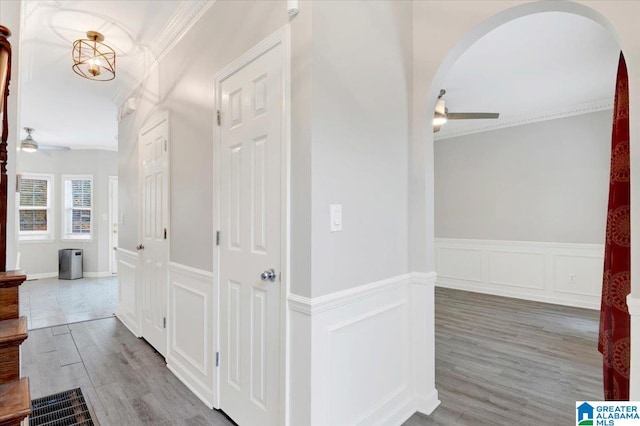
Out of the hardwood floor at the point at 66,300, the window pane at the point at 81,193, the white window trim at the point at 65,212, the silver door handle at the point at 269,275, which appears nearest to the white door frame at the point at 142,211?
the hardwood floor at the point at 66,300

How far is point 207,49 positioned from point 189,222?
50.9 inches

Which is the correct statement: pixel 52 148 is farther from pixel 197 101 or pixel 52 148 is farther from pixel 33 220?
pixel 197 101

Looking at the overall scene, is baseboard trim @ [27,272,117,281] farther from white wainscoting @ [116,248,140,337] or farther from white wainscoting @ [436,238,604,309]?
white wainscoting @ [436,238,604,309]

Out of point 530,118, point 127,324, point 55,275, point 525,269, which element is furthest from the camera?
point 55,275

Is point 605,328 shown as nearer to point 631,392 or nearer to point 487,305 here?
point 631,392

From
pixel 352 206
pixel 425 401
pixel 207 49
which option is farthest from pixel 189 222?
pixel 425 401

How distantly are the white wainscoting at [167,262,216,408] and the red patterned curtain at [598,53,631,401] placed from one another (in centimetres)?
231

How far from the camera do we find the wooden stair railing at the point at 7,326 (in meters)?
1.11

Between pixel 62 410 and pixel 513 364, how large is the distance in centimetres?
350

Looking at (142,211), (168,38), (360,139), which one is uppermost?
(168,38)

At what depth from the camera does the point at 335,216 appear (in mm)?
1628

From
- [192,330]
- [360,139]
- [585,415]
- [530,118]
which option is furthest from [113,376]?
[530,118]

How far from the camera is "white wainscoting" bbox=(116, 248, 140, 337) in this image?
3.54 metres

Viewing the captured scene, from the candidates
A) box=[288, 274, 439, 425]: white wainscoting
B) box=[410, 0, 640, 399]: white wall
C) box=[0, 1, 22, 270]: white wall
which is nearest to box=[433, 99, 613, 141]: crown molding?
box=[410, 0, 640, 399]: white wall
